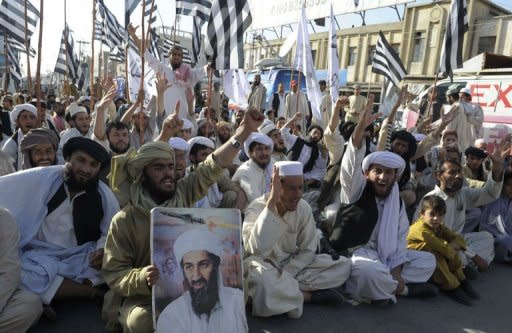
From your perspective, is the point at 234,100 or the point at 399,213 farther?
the point at 234,100

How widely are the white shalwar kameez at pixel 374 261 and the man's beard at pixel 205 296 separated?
137 centimetres

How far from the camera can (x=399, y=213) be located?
321 cm

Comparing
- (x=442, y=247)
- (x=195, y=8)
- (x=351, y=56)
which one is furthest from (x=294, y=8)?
(x=442, y=247)

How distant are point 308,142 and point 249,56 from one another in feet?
92.4

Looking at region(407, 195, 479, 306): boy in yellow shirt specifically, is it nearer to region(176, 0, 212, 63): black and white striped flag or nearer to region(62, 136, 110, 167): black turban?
region(62, 136, 110, 167): black turban

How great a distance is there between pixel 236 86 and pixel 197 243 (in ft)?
19.3

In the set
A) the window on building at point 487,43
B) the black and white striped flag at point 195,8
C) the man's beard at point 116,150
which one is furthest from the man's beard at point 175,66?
the window on building at point 487,43

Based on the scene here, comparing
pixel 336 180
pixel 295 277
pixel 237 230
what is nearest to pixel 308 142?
pixel 336 180

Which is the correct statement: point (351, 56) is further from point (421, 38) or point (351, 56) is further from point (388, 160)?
point (388, 160)

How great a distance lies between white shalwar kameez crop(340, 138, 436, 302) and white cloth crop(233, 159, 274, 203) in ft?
3.37

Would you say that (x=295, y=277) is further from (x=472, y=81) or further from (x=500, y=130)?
(x=472, y=81)

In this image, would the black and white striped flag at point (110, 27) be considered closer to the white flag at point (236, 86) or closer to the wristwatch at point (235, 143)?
the white flag at point (236, 86)

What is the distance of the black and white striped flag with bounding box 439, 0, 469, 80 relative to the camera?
20.8 ft

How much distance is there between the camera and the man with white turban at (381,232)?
3.04 meters
